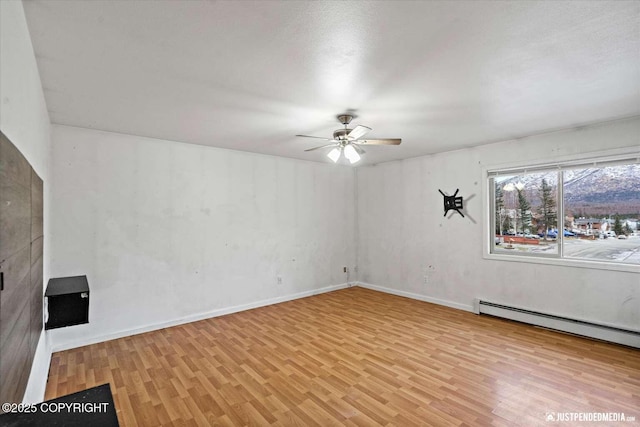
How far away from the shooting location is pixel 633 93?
2.69 meters

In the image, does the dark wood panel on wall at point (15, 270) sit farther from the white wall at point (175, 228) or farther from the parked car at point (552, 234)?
the parked car at point (552, 234)

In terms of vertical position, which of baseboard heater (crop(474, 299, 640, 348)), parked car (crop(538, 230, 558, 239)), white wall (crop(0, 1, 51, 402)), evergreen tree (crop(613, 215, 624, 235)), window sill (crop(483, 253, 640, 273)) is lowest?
baseboard heater (crop(474, 299, 640, 348))

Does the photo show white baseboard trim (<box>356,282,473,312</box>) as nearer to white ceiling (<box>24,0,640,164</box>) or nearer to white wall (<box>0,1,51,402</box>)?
white ceiling (<box>24,0,640,164</box>)

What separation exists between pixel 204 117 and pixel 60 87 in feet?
3.82

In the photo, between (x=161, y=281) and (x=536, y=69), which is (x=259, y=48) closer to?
(x=536, y=69)

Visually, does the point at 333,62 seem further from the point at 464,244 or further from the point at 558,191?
the point at 464,244

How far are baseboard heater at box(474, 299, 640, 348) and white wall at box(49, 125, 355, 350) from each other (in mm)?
2876

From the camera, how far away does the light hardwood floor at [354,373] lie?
2.31 metres

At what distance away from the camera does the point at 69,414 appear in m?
0.85

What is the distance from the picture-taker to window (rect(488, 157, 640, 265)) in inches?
141

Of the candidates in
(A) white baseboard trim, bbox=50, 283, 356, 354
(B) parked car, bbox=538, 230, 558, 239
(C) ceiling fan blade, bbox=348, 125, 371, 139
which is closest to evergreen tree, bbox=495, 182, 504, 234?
(B) parked car, bbox=538, 230, 558, 239

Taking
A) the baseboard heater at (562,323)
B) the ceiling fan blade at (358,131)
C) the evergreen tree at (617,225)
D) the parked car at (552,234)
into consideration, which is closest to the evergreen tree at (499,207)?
the parked car at (552,234)

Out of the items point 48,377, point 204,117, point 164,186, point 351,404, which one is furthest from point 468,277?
point 48,377

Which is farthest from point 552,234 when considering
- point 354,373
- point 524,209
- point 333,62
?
point 333,62
